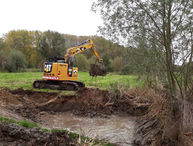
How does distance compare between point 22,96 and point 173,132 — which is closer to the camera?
point 173,132

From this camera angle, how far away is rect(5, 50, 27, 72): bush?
36.6 m

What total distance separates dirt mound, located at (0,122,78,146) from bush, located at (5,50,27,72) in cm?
3370

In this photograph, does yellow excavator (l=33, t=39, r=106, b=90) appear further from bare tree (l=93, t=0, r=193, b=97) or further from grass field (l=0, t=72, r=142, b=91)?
bare tree (l=93, t=0, r=193, b=97)

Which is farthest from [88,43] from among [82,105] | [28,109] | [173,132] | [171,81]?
[173,132]

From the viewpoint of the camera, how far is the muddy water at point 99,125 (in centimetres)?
777

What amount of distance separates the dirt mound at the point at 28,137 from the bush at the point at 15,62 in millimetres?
33701

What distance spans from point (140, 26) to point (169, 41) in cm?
99

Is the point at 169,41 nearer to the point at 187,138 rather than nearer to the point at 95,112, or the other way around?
the point at 187,138

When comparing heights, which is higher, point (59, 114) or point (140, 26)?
point (140, 26)

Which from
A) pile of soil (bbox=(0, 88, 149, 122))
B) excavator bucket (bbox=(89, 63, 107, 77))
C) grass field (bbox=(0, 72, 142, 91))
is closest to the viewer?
pile of soil (bbox=(0, 88, 149, 122))

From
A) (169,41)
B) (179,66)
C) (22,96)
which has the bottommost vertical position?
(22,96)

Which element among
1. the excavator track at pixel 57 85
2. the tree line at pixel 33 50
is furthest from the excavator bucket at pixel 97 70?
the tree line at pixel 33 50

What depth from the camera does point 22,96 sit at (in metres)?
11.9

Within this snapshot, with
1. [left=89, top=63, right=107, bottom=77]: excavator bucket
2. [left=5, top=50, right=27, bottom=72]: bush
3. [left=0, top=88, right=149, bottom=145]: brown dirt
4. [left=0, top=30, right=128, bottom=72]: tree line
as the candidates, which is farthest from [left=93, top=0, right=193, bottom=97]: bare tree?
[left=5, top=50, right=27, bottom=72]: bush
